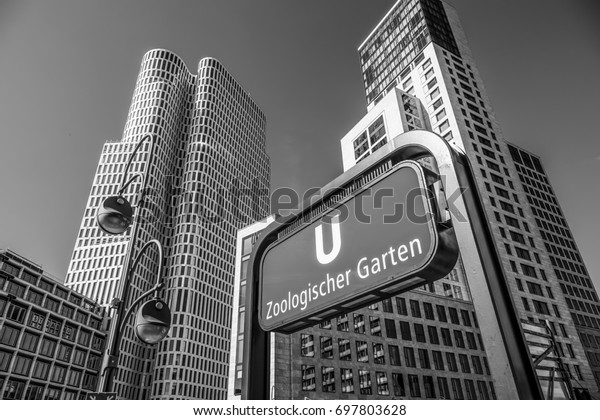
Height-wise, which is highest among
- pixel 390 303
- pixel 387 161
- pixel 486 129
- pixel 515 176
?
pixel 486 129

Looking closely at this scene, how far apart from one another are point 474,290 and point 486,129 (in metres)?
72.5

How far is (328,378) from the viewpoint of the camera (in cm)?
4347

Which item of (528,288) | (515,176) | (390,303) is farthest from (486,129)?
(390,303)

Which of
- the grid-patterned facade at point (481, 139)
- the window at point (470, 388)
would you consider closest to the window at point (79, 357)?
the grid-patterned facade at point (481, 139)

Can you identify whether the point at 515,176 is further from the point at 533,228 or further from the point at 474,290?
the point at 474,290

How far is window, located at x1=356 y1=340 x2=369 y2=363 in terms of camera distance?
151ft

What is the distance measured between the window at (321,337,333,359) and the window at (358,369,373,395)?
4053 mm

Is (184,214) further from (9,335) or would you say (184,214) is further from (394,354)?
(394,354)

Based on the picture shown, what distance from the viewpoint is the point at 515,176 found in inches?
2488

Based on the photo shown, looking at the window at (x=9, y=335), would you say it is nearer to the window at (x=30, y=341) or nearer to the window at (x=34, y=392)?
the window at (x=30, y=341)

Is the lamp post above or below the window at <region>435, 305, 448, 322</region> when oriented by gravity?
below

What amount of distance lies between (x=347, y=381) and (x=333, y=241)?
46.0m

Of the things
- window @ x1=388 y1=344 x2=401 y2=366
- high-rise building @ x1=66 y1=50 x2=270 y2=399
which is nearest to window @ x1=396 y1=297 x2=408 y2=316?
window @ x1=388 y1=344 x2=401 y2=366

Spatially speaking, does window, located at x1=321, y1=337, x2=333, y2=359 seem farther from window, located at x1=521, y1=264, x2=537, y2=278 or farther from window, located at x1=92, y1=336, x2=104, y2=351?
window, located at x1=92, y1=336, x2=104, y2=351
